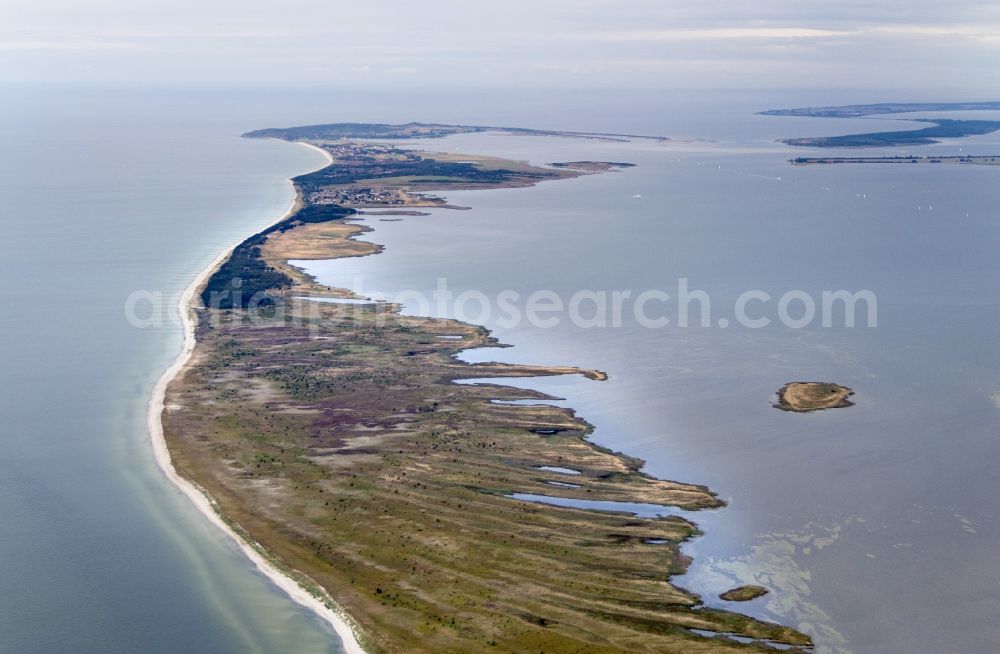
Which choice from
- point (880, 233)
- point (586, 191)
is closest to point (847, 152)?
point (586, 191)

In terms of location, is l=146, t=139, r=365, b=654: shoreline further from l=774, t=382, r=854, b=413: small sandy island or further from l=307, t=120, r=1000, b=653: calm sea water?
l=774, t=382, r=854, b=413: small sandy island

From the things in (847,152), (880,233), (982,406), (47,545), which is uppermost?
(847,152)

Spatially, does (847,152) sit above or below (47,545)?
above

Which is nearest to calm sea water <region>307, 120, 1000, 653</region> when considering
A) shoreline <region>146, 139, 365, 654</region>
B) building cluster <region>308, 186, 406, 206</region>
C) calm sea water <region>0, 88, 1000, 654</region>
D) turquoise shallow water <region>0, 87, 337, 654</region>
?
calm sea water <region>0, 88, 1000, 654</region>

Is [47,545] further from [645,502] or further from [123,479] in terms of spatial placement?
[645,502]

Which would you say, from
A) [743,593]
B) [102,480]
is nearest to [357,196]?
[102,480]

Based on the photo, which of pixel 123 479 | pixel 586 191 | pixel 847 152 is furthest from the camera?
pixel 847 152

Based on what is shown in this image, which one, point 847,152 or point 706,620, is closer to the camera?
point 706,620
